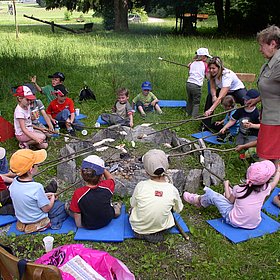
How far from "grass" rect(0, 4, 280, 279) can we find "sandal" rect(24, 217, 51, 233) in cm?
10

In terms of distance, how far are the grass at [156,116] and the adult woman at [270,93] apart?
848 millimetres

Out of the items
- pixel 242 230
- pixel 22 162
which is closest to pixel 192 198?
pixel 242 230

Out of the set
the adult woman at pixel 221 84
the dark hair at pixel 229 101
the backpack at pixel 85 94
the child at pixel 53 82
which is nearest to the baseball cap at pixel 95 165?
the adult woman at pixel 221 84

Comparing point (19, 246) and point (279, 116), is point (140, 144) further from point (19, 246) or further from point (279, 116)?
point (19, 246)

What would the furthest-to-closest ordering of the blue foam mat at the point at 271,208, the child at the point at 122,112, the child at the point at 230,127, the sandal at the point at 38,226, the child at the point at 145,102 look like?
1. the child at the point at 145,102
2. the child at the point at 122,112
3. the child at the point at 230,127
4. the blue foam mat at the point at 271,208
5. the sandal at the point at 38,226

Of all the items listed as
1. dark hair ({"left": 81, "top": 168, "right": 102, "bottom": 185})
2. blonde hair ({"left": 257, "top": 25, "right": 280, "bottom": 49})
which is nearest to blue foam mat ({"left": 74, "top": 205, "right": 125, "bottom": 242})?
dark hair ({"left": 81, "top": 168, "right": 102, "bottom": 185})

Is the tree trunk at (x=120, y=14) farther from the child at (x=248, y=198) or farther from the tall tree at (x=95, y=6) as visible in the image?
the child at (x=248, y=198)

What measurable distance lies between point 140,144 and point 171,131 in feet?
2.03

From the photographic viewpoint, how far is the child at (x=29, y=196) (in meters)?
3.52

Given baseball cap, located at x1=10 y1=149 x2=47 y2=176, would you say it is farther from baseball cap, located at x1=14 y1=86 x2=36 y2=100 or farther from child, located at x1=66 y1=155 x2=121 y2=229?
baseball cap, located at x1=14 y1=86 x2=36 y2=100

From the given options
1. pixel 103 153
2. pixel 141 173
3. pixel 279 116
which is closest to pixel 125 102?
pixel 103 153

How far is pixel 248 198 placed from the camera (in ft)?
12.1

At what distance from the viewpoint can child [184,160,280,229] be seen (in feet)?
11.7

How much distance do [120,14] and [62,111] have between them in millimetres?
19405
